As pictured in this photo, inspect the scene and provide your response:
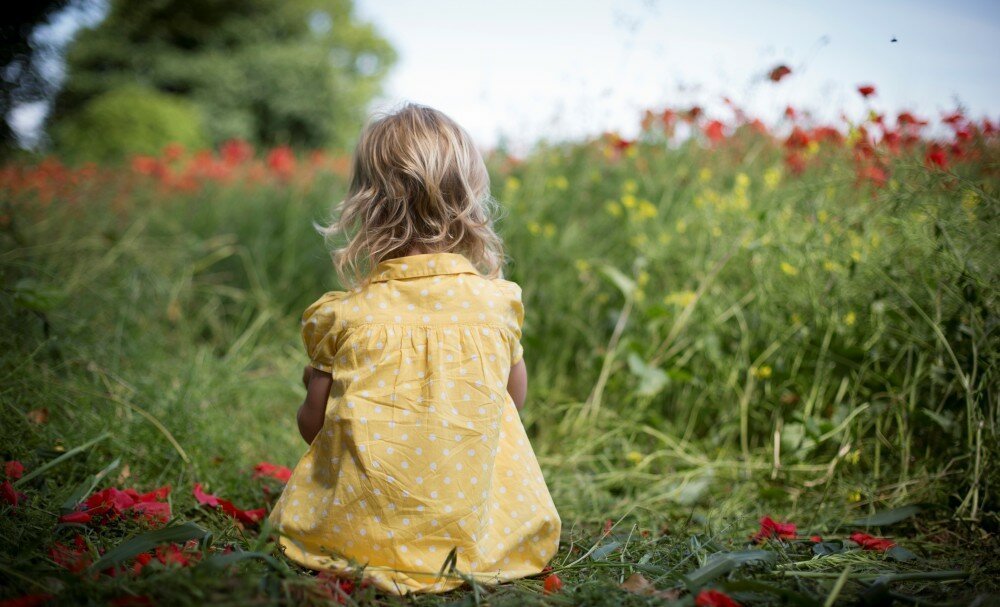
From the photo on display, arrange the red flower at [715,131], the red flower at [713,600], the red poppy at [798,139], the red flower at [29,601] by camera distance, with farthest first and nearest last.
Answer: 1. the red flower at [715,131]
2. the red poppy at [798,139]
3. the red flower at [713,600]
4. the red flower at [29,601]

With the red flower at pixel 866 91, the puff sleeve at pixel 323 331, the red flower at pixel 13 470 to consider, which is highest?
the red flower at pixel 866 91

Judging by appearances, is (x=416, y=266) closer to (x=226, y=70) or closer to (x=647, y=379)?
(x=647, y=379)

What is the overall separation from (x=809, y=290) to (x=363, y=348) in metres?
1.60

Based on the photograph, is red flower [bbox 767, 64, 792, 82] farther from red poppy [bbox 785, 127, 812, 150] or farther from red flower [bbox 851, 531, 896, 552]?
red flower [bbox 851, 531, 896, 552]

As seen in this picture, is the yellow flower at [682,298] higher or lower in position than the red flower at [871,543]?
higher

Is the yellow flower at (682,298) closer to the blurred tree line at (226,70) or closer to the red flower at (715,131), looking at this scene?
the red flower at (715,131)

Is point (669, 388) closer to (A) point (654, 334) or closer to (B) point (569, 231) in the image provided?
(A) point (654, 334)

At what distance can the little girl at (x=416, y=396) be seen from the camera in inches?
58.3

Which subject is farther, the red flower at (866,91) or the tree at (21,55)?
the tree at (21,55)

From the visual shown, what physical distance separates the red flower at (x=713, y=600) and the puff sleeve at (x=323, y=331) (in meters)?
0.87

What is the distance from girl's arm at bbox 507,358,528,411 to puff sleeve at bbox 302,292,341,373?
43cm

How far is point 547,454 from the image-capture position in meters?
2.60

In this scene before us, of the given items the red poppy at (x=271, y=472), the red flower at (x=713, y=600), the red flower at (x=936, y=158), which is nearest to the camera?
the red flower at (x=713, y=600)

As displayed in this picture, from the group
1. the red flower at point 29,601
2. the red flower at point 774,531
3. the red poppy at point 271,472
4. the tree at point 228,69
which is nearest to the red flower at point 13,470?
the red poppy at point 271,472
